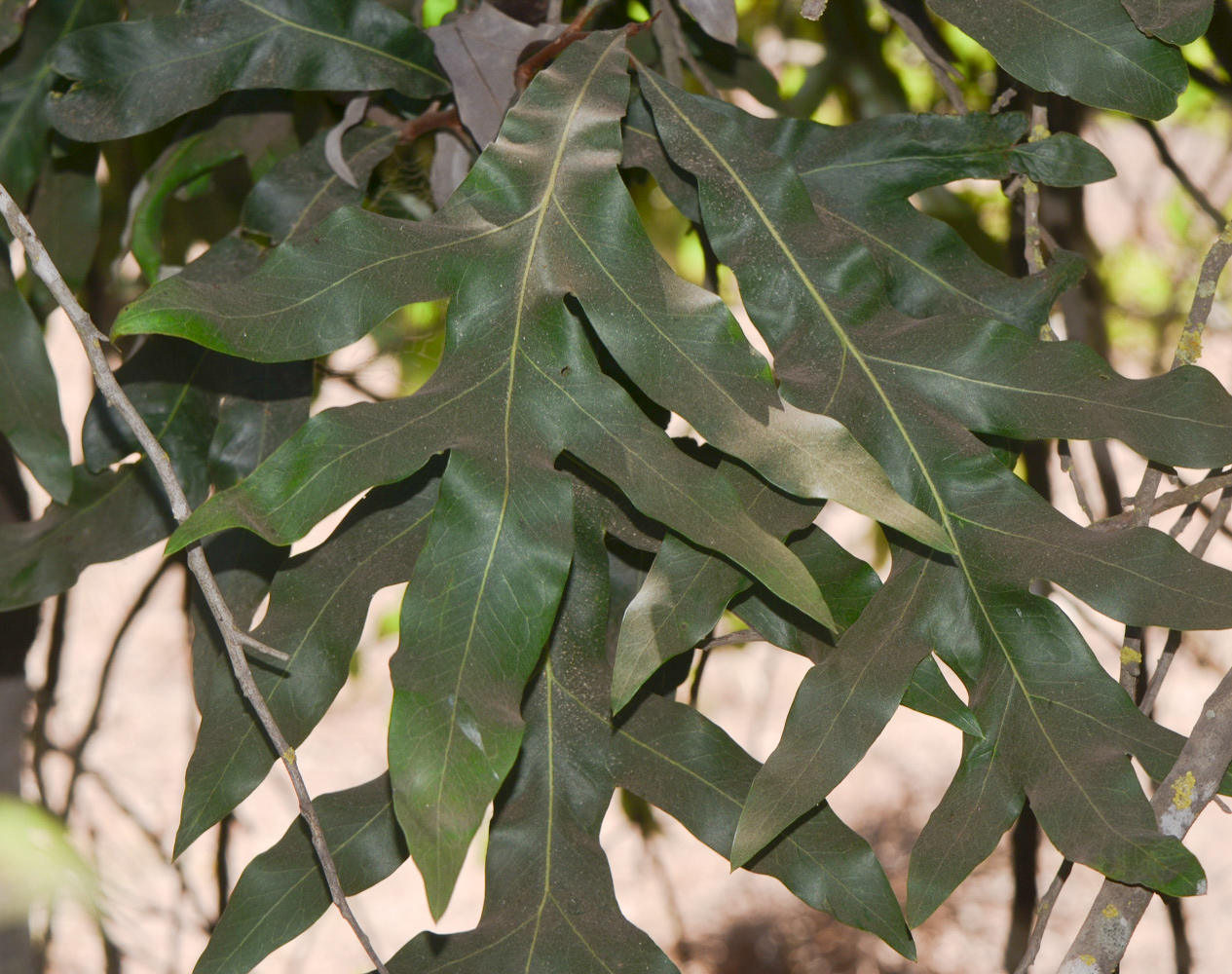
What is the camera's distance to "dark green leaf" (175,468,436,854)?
20.2 inches

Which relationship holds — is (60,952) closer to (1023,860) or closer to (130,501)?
(130,501)

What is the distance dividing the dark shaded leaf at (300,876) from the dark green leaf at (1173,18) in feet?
1.79

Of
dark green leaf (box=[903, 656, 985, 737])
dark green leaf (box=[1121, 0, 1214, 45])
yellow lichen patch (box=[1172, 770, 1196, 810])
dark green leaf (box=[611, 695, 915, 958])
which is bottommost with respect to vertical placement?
dark green leaf (box=[611, 695, 915, 958])

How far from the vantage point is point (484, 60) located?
2.05ft

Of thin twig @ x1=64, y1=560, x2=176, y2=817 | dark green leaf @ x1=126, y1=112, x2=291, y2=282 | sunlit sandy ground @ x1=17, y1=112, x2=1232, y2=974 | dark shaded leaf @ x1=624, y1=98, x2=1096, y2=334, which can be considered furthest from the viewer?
sunlit sandy ground @ x1=17, y1=112, x2=1232, y2=974

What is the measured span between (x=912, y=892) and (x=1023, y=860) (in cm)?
75

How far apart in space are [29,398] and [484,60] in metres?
0.37

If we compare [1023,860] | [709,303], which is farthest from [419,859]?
[1023,860]

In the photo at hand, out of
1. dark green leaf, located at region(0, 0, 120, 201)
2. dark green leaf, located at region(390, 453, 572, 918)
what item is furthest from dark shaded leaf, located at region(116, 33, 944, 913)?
dark green leaf, located at region(0, 0, 120, 201)

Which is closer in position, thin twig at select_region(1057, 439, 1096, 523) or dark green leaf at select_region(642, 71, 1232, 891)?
dark green leaf at select_region(642, 71, 1232, 891)

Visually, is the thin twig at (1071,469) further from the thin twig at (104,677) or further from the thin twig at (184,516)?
the thin twig at (104,677)

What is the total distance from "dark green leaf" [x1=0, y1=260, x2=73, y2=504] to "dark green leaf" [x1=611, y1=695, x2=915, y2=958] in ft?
1.32

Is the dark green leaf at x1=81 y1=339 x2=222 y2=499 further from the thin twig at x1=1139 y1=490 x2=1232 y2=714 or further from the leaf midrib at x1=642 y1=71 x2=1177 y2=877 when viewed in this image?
the thin twig at x1=1139 y1=490 x2=1232 y2=714

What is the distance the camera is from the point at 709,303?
0.50 metres
